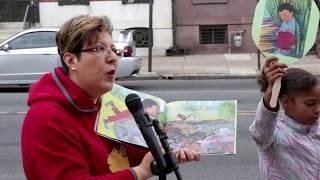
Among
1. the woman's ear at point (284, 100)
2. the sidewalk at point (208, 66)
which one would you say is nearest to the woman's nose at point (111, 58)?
the woman's ear at point (284, 100)

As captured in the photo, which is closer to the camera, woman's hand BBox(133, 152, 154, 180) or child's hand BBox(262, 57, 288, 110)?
woman's hand BBox(133, 152, 154, 180)

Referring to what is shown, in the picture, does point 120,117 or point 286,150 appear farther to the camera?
point 286,150

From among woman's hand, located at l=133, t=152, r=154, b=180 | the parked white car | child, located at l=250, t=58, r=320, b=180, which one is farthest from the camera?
the parked white car

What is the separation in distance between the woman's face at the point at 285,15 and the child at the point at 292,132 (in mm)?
225

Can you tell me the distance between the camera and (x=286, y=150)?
2684 mm

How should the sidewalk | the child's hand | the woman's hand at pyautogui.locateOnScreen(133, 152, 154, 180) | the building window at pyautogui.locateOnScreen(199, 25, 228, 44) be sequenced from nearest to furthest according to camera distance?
1. the woman's hand at pyautogui.locateOnScreen(133, 152, 154, 180)
2. the child's hand
3. the sidewalk
4. the building window at pyautogui.locateOnScreen(199, 25, 228, 44)

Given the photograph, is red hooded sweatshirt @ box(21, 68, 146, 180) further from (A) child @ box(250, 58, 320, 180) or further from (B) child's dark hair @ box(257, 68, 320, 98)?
(B) child's dark hair @ box(257, 68, 320, 98)

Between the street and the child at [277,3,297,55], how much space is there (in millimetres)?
3306

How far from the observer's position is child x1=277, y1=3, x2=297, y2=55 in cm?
255

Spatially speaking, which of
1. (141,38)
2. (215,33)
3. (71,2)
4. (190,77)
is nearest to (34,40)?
(190,77)

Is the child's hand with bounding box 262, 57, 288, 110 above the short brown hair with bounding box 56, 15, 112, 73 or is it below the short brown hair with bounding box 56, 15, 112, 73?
below

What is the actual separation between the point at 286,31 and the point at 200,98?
962cm

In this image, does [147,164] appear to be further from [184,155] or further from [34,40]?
[34,40]

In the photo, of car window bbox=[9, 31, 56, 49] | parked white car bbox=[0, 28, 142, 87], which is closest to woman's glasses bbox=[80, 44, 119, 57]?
parked white car bbox=[0, 28, 142, 87]
